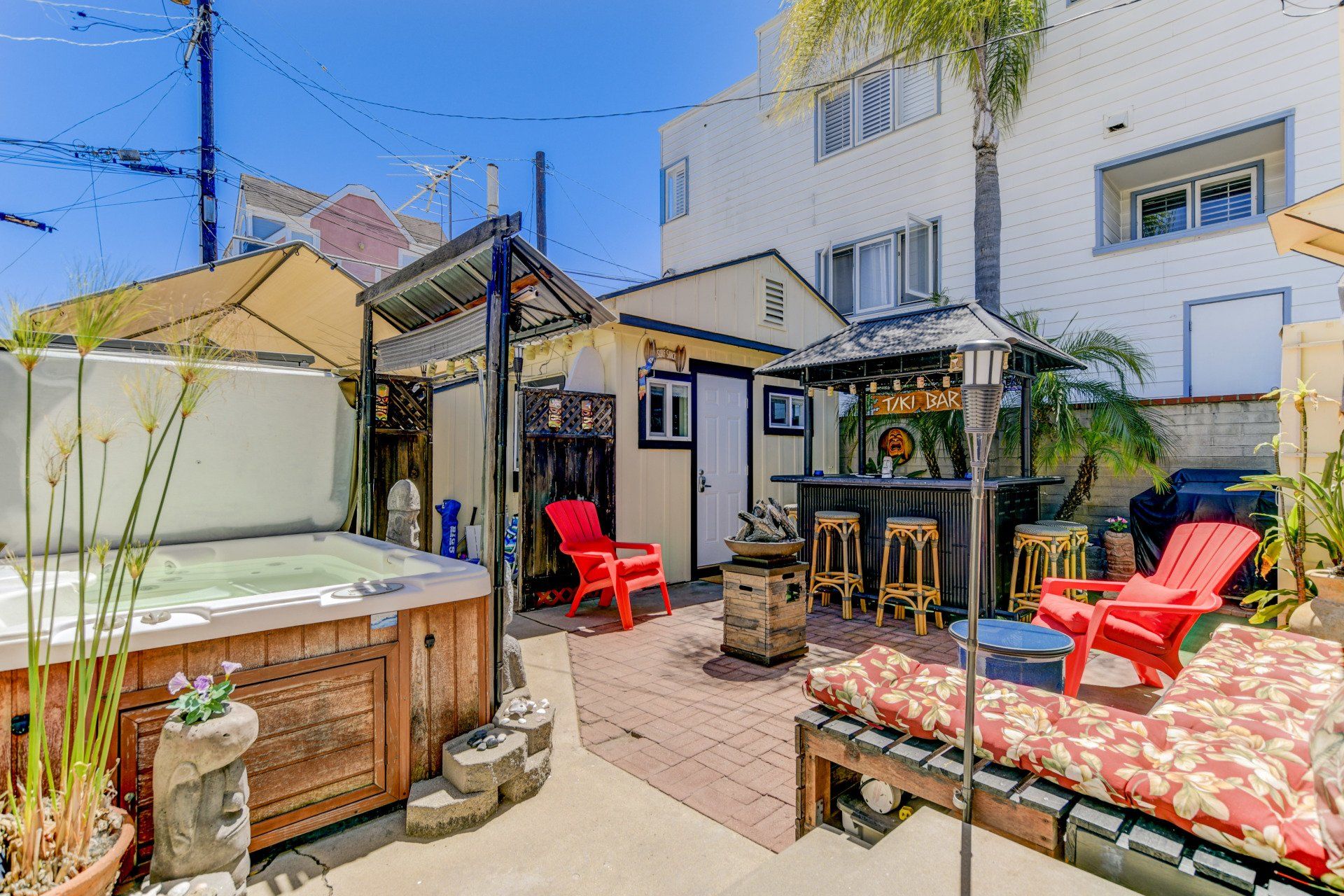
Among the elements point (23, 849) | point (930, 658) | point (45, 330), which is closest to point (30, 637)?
point (23, 849)

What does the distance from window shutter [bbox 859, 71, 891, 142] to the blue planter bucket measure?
8.09 metres

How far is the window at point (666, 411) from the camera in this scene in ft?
20.6

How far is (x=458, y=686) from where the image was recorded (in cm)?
261

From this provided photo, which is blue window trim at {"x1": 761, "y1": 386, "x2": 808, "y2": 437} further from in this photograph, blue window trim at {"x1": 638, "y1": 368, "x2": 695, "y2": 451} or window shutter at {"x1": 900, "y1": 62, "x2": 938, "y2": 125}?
window shutter at {"x1": 900, "y1": 62, "x2": 938, "y2": 125}

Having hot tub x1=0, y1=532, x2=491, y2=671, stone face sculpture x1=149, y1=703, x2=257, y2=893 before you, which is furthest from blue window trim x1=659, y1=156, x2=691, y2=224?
stone face sculpture x1=149, y1=703, x2=257, y2=893

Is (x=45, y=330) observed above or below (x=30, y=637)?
above

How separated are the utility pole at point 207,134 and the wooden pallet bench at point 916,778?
9.63 m

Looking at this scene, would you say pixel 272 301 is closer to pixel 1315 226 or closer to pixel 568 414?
pixel 568 414

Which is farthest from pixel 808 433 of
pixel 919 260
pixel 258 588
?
pixel 258 588

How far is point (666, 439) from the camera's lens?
6.46 metres

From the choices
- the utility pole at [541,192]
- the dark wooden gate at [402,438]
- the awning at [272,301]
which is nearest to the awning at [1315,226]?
the awning at [272,301]

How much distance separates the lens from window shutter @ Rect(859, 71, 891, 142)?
8773 millimetres

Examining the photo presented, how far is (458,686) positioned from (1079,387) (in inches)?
Answer: 253

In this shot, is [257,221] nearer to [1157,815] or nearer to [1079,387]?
[1079,387]
